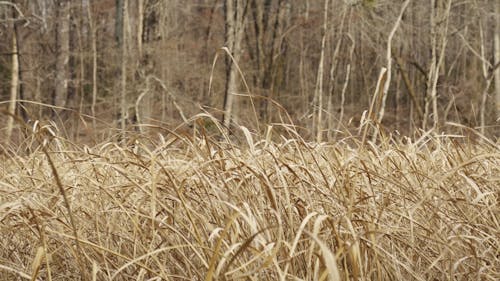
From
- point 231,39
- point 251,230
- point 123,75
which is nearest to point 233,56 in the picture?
point 231,39

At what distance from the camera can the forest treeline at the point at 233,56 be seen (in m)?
8.50

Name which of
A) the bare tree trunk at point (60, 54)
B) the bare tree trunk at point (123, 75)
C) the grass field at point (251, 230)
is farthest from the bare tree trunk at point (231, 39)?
the grass field at point (251, 230)

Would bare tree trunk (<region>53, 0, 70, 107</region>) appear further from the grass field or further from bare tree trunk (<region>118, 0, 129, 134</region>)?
the grass field

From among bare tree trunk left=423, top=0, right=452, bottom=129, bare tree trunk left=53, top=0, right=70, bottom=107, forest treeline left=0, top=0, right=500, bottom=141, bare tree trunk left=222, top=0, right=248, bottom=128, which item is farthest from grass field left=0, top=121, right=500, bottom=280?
bare tree trunk left=53, top=0, right=70, bottom=107

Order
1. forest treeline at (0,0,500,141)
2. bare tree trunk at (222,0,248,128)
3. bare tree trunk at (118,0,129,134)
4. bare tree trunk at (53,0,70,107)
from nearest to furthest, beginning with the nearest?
bare tree trunk at (222,0,248,128), bare tree trunk at (118,0,129,134), forest treeline at (0,0,500,141), bare tree trunk at (53,0,70,107)

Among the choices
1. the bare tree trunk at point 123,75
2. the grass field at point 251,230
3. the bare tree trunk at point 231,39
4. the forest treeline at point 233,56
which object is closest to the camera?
the grass field at point 251,230

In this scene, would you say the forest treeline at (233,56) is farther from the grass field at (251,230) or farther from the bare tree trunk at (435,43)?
the grass field at (251,230)

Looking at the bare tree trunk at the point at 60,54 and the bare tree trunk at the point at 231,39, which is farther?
the bare tree trunk at the point at 60,54

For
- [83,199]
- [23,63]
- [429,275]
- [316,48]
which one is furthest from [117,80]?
[316,48]

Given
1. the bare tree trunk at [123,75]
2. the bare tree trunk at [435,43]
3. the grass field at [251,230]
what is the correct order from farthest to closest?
the bare tree trunk at [123,75] → the bare tree trunk at [435,43] → the grass field at [251,230]

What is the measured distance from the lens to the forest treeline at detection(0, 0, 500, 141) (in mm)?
8500

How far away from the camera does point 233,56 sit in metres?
6.90

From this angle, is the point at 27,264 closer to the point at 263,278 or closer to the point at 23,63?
the point at 263,278

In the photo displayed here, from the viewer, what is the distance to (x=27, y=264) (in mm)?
1316
